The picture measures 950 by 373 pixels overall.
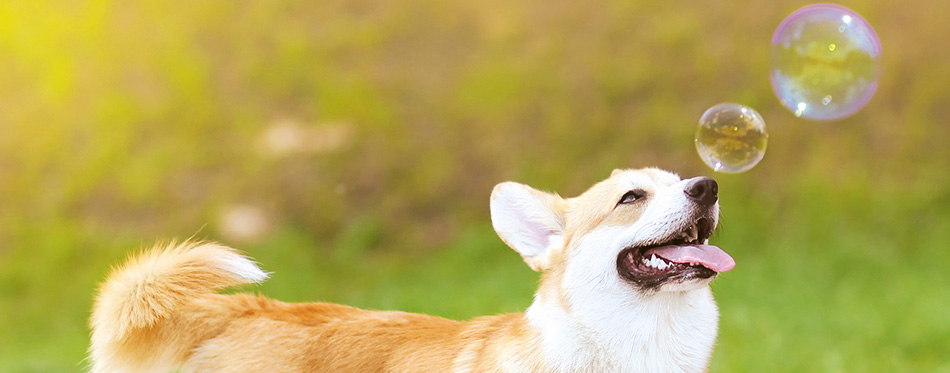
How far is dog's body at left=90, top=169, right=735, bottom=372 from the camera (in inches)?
117

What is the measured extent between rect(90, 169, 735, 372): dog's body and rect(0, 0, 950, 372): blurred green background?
3611mm

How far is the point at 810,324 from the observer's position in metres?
6.16

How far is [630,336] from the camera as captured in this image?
297 cm

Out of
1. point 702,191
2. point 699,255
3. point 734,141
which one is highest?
point 734,141

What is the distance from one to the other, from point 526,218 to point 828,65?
244cm

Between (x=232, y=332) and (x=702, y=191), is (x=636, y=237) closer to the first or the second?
(x=702, y=191)

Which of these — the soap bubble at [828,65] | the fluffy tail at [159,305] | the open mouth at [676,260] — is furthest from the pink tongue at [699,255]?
the soap bubble at [828,65]

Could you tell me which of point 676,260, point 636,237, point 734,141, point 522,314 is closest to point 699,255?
point 676,260

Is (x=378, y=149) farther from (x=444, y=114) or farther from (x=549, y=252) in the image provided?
(x=549, y=252)

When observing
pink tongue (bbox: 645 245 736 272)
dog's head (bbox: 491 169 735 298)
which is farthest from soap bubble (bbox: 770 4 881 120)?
pink tongue (bbox: 645 245 736 272)

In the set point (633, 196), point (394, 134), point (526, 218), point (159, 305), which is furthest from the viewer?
point (394, 134)

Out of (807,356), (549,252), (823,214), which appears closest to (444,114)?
(823,214)

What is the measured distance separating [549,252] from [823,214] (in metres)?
4.81

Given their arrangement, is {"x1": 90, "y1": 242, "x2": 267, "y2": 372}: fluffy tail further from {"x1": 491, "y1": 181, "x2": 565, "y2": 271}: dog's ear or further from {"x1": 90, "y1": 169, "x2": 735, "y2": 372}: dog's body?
{"x1": 491, "y1": 181, "x2": 565, "y2": 271}: dog's ear
